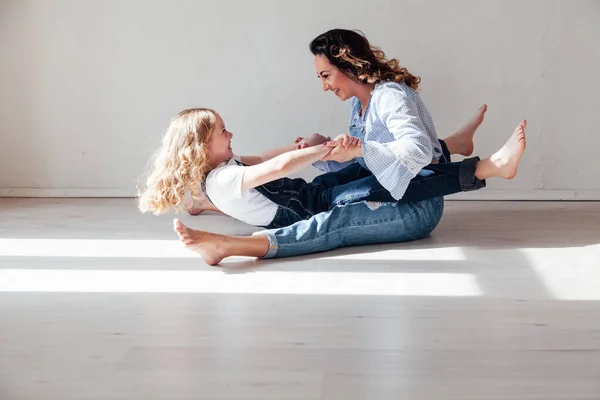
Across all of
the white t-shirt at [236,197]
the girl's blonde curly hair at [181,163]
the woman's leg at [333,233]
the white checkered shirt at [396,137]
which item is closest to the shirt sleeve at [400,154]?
the white checkered shirt at [396,137]

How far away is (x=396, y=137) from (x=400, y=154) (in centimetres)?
8

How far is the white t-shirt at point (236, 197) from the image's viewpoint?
8.05ft

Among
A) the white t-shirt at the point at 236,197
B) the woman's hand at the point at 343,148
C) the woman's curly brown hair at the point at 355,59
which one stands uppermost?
the woman's curly brown hair at the point at 355,59

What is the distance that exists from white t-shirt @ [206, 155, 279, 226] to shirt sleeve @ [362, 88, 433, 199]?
0.38m

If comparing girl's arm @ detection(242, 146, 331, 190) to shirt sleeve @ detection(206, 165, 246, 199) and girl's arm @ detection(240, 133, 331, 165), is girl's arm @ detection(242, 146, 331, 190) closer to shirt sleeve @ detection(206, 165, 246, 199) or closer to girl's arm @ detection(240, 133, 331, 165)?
shirt sleeve @ detection(206, 165, 246, 199)

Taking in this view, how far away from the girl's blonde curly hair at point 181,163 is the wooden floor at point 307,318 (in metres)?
0.18

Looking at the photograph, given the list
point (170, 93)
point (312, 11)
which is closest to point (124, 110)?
point (170, 93)

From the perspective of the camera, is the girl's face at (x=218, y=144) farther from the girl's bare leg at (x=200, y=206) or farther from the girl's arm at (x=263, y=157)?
the girl's bare leg at (x=200, y=206)

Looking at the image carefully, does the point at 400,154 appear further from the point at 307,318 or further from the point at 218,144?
the point at 307,318

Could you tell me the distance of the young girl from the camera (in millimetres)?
2406

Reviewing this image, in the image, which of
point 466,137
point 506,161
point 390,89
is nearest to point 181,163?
point 390,89

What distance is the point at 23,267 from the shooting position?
236 cm

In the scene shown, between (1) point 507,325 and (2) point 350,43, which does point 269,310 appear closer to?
(1) point 507,325

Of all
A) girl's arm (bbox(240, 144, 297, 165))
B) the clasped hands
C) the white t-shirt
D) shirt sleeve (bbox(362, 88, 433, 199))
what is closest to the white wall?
girl's arm (bbox(240, 144, 297, 165))
